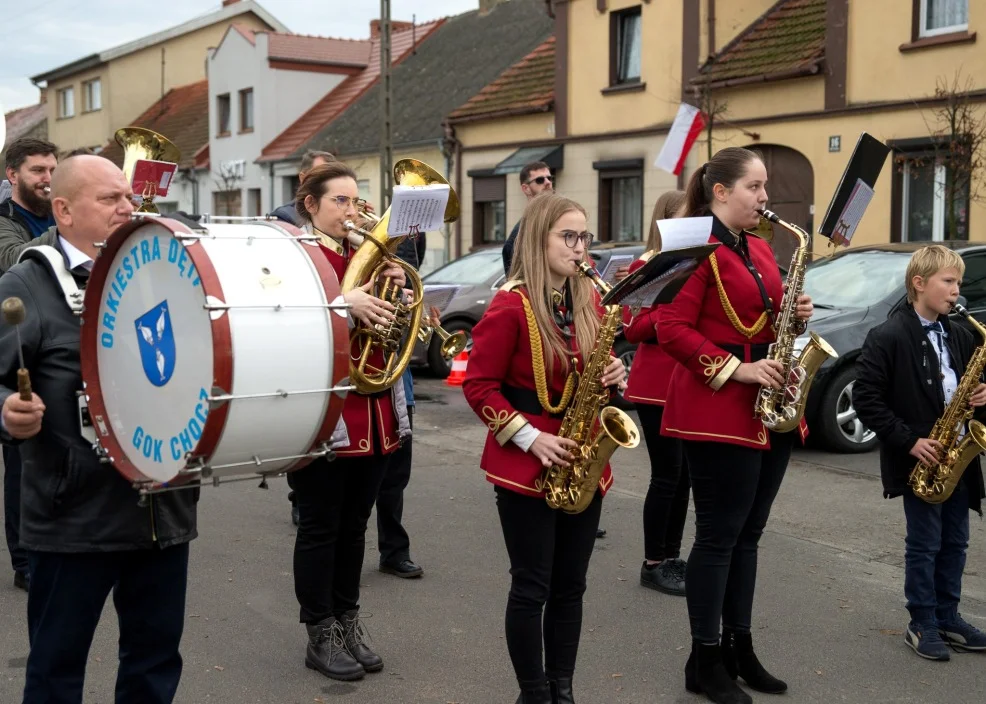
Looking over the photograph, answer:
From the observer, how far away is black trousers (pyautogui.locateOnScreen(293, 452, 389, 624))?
14.5 feet

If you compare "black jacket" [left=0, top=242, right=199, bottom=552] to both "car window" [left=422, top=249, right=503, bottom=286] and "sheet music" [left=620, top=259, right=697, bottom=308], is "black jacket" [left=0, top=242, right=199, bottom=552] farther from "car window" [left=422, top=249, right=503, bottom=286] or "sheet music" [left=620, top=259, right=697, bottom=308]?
"car window" [left=422, top=249, right=503, bottom=286]

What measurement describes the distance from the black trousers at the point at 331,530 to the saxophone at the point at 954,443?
224 centimetres

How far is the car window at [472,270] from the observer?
14211mm

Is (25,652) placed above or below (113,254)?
below

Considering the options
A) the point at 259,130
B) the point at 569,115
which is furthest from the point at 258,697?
the point at 259,130

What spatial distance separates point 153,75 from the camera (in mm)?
40781

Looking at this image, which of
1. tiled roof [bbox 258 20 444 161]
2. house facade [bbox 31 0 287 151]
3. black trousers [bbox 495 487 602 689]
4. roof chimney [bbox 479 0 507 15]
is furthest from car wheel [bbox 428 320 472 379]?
house facade [bbox 31 0 287 151]

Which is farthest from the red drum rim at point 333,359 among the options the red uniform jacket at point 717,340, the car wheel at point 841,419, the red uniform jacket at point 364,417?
the car wheel at point 841,419

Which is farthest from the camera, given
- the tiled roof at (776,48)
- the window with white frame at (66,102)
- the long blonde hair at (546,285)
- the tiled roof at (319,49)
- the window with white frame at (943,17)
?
the window with white frame at (66,102)

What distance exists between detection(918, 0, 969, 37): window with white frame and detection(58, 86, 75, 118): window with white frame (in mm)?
35406

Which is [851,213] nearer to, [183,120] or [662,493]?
[662,493]

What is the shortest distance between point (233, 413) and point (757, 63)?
16.0 m

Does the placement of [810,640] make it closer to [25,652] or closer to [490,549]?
[490,549]

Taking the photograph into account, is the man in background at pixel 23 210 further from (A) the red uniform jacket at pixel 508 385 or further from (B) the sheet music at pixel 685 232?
(B) the sheet music at pixel 685 232
